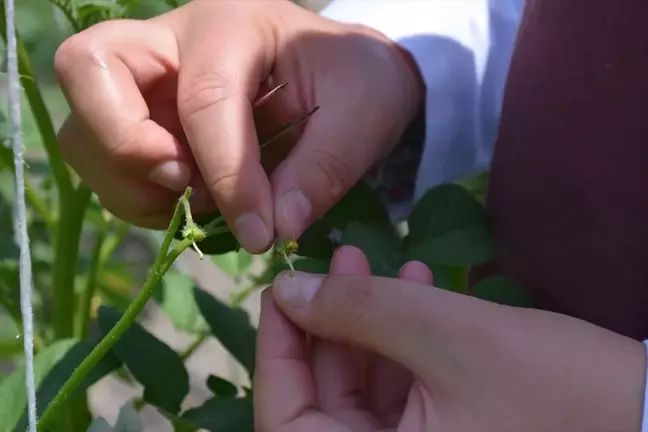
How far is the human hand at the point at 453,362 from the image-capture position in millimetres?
292

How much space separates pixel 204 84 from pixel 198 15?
6cm

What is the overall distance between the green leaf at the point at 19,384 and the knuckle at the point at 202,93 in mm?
122

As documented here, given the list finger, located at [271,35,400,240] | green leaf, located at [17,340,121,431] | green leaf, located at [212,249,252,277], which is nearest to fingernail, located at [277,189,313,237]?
finger, located at [271,35,400,240]

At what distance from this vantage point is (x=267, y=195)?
0.35m

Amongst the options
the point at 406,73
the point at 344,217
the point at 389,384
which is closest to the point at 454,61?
the point at 406,73

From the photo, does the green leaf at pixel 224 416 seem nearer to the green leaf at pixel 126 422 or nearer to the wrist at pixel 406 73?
the green leaf at pixel 126 422

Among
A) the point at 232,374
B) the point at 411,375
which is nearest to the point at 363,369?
the point at 411,375

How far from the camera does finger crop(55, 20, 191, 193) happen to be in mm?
359

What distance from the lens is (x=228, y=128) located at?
1.14 feet

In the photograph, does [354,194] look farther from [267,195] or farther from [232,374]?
[232,374]

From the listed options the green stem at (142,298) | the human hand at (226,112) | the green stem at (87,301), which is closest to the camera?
the green stem at (142,298)

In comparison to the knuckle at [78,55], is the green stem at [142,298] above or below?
below

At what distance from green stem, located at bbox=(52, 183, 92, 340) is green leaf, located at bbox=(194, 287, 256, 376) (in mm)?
A: 72

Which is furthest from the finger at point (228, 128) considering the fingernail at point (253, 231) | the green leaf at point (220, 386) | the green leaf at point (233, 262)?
the green leaf at point (233, 262)
